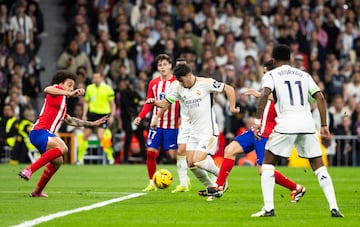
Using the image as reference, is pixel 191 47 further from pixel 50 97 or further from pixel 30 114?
pixel 50 97

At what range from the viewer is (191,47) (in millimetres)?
31438

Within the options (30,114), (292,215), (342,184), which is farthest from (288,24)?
(292,215)

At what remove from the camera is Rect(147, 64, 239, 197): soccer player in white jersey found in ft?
53.9

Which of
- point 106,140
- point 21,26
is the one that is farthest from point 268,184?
point 21,26

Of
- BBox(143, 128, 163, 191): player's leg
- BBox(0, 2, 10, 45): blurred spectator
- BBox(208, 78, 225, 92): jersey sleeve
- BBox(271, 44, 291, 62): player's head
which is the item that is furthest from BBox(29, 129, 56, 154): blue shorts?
BBox(0, 2, 10, 45): blurred spectator

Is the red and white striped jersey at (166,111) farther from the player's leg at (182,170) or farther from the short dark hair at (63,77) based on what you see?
the short dark hair at (63,77)

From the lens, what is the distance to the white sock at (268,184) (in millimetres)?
12992

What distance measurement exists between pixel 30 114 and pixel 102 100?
257 centimetres

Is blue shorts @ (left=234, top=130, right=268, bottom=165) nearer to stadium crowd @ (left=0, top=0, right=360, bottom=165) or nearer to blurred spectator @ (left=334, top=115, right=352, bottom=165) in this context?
stadium crowd @ (left=0, top=0, right=360, bottom=165)

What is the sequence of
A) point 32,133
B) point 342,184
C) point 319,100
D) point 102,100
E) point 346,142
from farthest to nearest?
point 346,142 → point 102,100 → point 342,184 → point 32,133 → point 319,100

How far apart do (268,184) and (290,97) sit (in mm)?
1111

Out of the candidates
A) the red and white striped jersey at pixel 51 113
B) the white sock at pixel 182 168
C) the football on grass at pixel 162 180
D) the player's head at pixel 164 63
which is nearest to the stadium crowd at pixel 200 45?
the player's head at pixel 164 63

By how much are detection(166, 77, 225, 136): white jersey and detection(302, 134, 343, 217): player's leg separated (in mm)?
3491

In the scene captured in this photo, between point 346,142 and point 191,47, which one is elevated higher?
point 191,47
